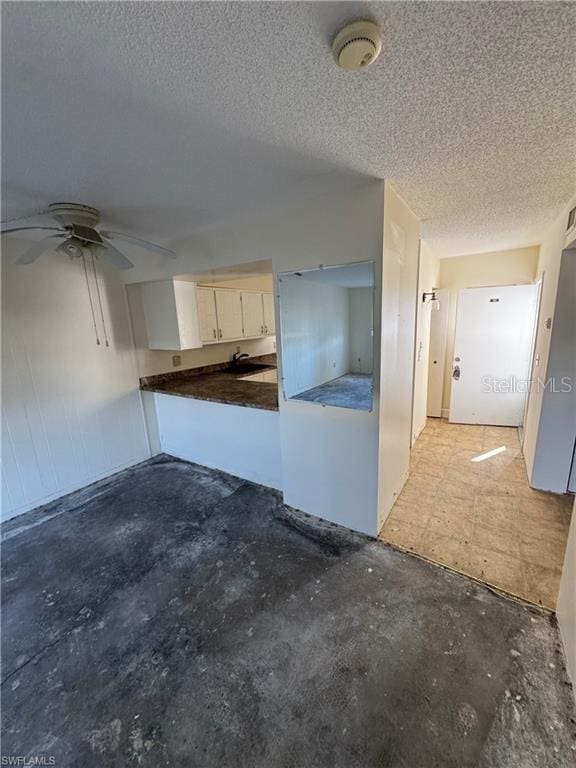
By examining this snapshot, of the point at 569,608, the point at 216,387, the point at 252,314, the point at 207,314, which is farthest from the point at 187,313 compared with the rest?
the point at 569,608

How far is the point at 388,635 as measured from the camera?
1593mm

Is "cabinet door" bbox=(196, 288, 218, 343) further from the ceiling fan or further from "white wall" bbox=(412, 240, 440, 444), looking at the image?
"white wall" bbox=(412, 240, 440, 444)

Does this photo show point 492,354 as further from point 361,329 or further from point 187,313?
point 187,313

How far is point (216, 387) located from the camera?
138 inches

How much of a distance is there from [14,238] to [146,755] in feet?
11.8

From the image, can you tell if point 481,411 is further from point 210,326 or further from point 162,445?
point 162,445

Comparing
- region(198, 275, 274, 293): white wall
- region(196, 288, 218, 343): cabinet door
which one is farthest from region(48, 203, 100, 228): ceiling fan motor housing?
region(198, 275, 274, 293): white wall

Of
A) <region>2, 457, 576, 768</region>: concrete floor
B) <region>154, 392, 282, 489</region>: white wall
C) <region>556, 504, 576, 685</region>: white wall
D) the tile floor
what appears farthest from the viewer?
<region>154, 392, 282, 489</region>: white wall

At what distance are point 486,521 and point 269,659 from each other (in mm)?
1925

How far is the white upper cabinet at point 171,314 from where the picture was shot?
3.21 metres

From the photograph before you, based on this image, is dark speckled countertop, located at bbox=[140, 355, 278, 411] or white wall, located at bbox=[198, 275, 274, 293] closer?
dark speckled countertop, located at bbox=[140, 355, 278, 411]

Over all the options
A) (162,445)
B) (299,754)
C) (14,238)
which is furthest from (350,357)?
(14,238)

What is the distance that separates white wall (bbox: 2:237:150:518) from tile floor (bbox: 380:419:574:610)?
3.10m

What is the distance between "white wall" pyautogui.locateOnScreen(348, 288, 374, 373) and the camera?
2.10m
